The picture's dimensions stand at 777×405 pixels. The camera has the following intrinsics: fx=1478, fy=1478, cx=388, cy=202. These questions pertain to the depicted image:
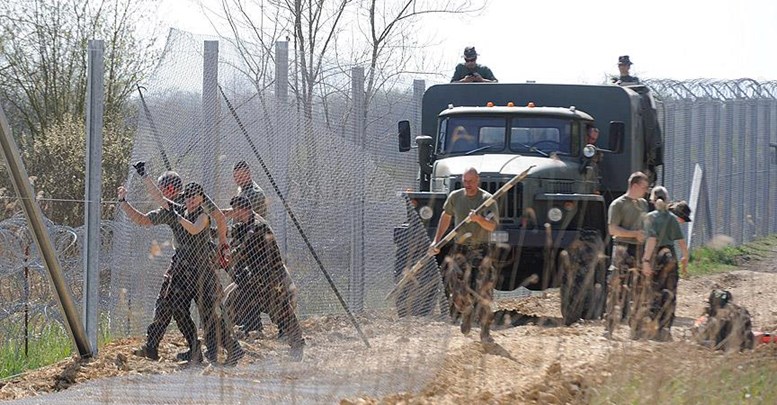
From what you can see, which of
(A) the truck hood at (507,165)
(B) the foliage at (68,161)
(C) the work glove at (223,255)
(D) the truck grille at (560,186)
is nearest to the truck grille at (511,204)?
(A) the truck hood at (507,165)

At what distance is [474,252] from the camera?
42.4 feet

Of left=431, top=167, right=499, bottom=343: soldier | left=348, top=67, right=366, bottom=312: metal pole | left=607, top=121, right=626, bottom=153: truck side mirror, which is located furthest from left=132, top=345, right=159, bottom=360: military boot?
A: left=607, top=121, right=626, bottom=153: truck side mirror

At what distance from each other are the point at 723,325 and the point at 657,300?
94.7 inches

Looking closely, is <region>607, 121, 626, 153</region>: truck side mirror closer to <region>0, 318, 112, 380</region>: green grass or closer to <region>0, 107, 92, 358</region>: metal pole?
<region>0, 318, 112, 380</region>: green grass

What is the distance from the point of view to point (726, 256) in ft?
80.6

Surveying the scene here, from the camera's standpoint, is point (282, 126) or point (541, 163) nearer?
point (282, 126)

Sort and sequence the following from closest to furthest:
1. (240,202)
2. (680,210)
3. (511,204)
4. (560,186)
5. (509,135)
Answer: (240,202), (680,210), (511,204), (560,186), (509,135)

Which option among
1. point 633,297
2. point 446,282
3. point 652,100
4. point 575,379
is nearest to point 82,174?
point 652,100

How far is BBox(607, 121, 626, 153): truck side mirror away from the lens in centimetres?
1536

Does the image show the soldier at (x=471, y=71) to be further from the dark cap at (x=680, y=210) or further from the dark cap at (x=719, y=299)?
the dark cap at (x=719, y=299)

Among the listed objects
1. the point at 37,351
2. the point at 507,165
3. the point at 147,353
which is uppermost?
the point at 507,165

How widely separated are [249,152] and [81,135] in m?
8.72

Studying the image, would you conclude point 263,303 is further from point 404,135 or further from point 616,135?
point 616,135

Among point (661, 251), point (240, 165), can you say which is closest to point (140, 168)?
point (240, 165)
